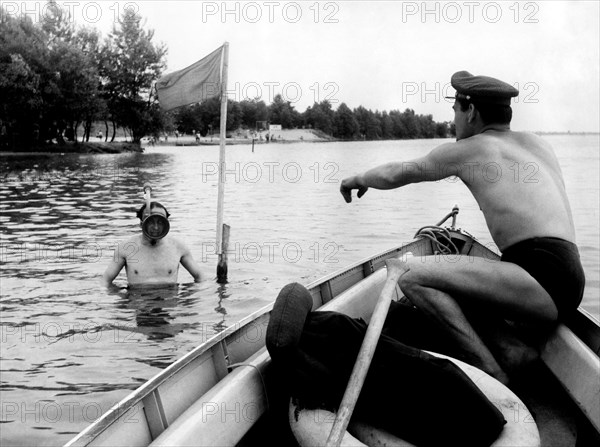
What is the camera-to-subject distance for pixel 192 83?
946 centimetres

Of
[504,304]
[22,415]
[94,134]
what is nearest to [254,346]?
[504,304]

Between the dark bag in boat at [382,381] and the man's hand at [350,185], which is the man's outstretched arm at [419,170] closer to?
the man's hand at [350,185]

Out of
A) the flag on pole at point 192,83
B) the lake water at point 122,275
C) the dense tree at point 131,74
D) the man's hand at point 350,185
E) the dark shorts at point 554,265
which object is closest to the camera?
the dark shorts at point 554,265

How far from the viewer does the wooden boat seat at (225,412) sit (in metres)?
2.69

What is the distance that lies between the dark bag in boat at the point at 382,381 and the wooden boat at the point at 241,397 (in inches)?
7.2

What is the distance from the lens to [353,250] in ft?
50.8

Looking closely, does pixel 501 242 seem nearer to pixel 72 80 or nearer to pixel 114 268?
pixel 114 268

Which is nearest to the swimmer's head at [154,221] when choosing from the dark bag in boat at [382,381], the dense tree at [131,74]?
the dark bag in boat at [382,381]

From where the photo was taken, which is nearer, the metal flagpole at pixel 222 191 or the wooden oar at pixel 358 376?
the wooden oar at pixel 358 376

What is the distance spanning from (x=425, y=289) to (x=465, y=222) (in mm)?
18337

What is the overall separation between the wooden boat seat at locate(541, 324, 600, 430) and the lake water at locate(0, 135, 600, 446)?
12.3 ft

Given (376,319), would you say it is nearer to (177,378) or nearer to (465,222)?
(177,378)

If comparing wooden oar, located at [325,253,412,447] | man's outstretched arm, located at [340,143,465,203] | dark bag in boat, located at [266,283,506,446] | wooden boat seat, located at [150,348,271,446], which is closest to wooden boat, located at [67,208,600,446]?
wooden boat seat, located at [150,348,271,446]

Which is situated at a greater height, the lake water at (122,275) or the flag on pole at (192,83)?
the flag on pole at (192,83)
